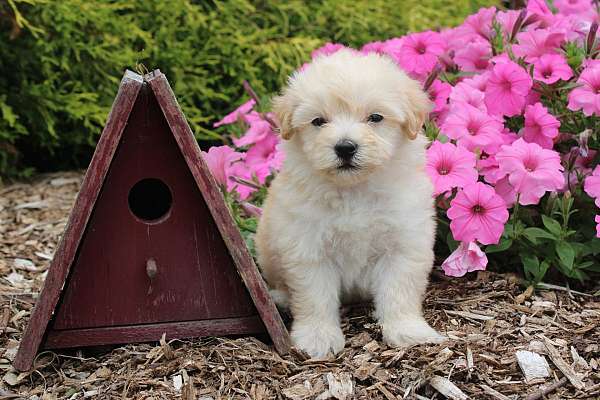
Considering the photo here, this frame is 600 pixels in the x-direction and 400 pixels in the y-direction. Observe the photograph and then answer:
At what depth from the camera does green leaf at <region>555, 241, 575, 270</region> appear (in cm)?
367

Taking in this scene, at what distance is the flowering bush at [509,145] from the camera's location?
3689mm

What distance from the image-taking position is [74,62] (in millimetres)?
6145

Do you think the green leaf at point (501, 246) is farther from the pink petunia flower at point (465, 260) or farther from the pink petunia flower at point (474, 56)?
the pink petunia flower at point (474, 56)

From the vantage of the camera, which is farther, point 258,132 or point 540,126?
point 258,132

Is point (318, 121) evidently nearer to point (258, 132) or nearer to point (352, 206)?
point (352, 206)

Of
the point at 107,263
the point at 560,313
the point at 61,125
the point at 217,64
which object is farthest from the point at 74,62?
the point at 560,313

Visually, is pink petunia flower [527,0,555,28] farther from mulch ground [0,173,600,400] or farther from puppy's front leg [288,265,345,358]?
puppy's front leg [288,265,345,358]

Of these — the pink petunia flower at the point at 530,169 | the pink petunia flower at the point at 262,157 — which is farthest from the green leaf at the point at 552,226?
the pink petunia flower at the point at 262,157

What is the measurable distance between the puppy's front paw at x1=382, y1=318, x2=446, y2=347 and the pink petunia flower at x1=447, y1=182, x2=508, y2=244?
50 cm

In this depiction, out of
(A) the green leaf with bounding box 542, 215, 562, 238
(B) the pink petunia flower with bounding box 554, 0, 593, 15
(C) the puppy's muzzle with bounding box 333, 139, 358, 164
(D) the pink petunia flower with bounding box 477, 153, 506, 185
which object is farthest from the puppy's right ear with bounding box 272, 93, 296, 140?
(B) the pink petunia flower with bounding box 554, 0, 593, 15

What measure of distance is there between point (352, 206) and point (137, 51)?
289 centimetres

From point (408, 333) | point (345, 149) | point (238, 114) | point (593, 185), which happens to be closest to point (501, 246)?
point (593, 185)

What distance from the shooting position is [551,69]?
409 centimetres

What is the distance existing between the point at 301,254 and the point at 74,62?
3521 mm
